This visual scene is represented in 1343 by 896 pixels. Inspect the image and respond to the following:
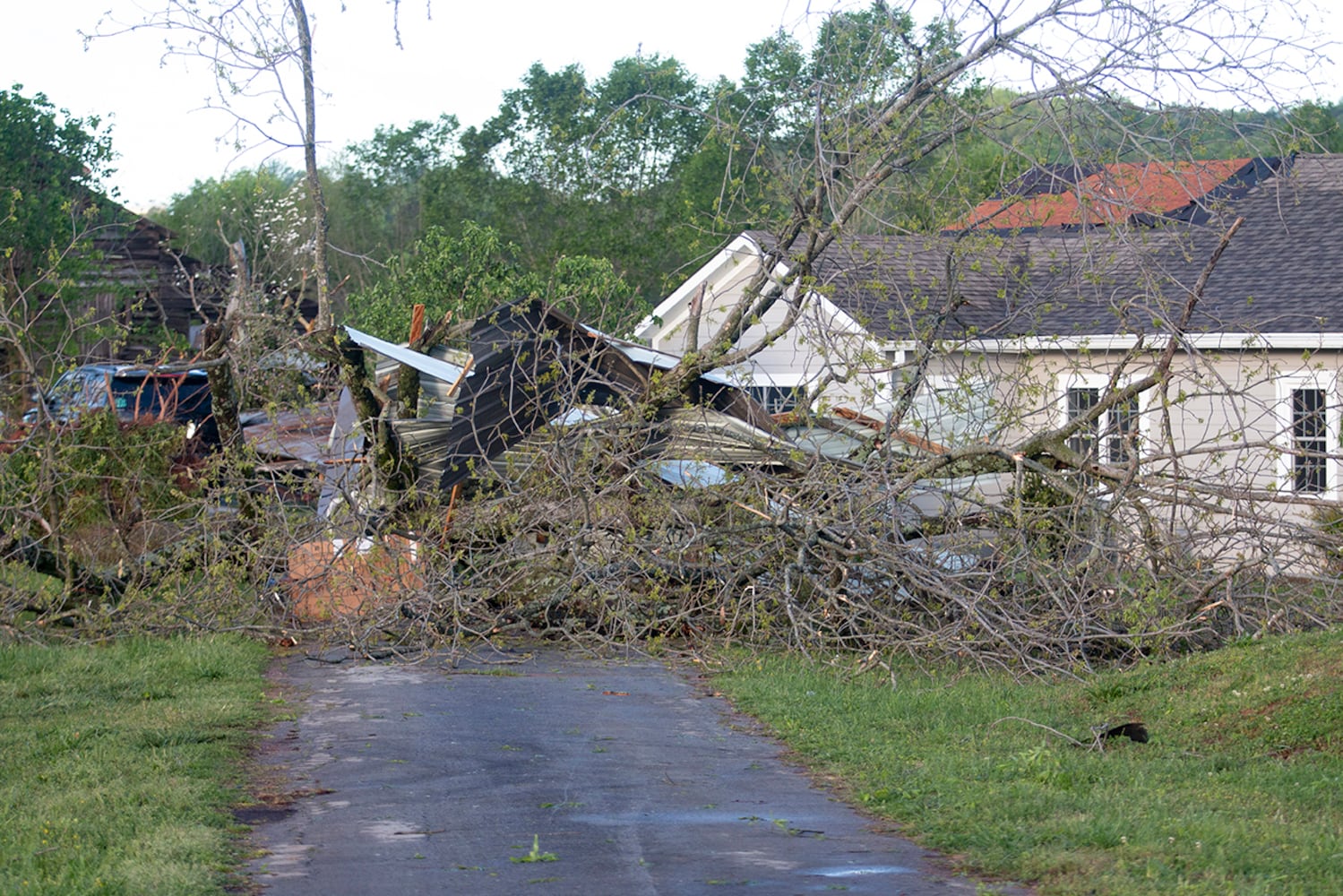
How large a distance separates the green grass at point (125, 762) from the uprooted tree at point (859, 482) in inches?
46.5

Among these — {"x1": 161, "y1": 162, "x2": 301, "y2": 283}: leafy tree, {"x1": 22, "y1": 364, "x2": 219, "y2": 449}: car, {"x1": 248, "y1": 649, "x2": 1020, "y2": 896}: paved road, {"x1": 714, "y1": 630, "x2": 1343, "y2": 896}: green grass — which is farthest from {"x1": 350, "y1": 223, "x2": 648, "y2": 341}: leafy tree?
{"x1": 248, "y1": 649, "x2": 1020, "y2": 896}: paved road

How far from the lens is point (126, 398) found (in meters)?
17.8

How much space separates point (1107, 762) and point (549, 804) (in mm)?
2633

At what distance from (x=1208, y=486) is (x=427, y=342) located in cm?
672

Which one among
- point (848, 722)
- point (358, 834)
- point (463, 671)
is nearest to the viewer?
point (358, 834)

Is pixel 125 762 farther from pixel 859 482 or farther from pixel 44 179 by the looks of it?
pixel 44 179

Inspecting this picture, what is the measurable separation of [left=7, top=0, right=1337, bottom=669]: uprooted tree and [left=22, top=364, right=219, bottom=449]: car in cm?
188

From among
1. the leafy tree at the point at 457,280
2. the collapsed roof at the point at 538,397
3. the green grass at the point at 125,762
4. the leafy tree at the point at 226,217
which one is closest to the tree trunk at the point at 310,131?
the collapsed roof at the point at 538,397

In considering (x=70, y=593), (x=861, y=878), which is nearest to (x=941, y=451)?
(x=861, y=878)

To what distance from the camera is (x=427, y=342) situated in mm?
11859

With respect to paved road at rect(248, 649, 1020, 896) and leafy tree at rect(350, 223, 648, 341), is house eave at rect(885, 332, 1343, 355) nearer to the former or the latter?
paved road at rect(248, 649, 1020, 896)

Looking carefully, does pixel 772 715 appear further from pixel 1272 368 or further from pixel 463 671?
pixel 1272 368

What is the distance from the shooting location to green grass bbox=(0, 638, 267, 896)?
447 cm

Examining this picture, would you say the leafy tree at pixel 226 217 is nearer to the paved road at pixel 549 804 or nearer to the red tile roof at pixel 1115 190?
the red tile roof at pixel 1115 190
